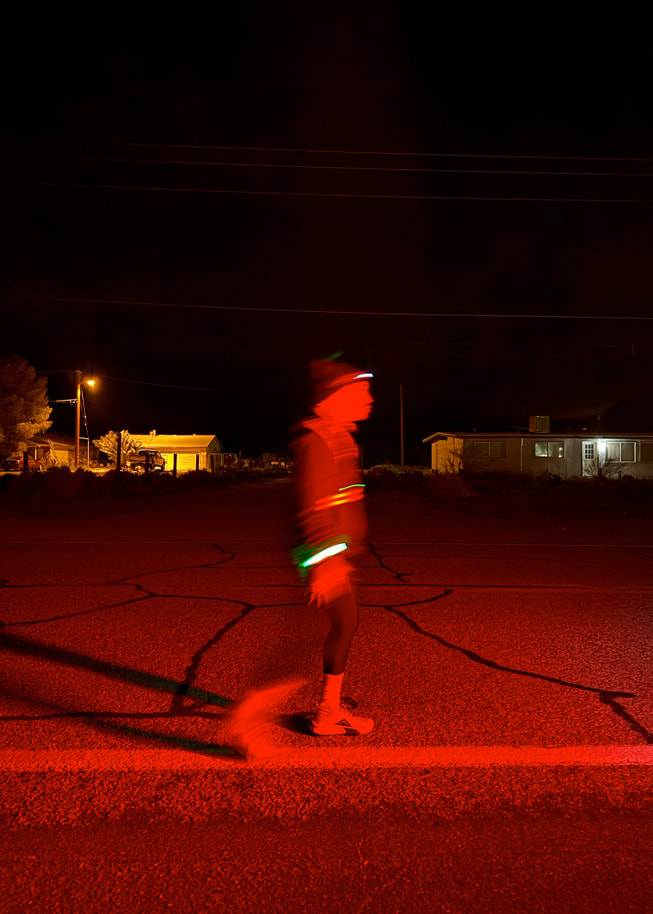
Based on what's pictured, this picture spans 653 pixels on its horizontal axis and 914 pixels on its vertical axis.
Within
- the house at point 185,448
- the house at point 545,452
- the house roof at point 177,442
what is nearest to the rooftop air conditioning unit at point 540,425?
the house at point 545,452

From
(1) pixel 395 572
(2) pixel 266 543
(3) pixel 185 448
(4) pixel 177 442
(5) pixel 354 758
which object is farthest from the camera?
(4) pixel 177 442

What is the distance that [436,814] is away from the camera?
10.3 ft

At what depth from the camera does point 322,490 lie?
12.5 ft

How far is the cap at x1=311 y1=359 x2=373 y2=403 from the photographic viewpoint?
3.91 meters

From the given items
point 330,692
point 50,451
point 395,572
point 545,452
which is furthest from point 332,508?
point 50,451

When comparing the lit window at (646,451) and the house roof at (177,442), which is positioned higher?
the house roof at (177,442)

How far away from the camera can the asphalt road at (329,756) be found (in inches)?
104

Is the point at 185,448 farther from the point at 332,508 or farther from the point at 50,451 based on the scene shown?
the point at 332,508

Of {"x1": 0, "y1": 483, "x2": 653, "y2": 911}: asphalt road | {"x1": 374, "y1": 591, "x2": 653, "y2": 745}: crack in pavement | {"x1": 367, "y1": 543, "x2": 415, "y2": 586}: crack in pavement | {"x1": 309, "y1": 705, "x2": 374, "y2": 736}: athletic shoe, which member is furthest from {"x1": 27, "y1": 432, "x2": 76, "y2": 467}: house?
{"x1": 309, "y1": 705, "x2": 374, "y2": 736}: athletic shoe

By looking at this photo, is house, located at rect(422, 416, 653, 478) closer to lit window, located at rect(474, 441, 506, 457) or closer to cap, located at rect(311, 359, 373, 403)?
lit window, located at rect(474, 441, 506, 457)

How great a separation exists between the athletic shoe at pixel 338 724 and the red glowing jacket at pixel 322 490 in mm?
854

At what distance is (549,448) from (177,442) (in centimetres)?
3847

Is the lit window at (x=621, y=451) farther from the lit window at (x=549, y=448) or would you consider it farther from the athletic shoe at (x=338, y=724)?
the athletic shoe at (x=338, y=724)

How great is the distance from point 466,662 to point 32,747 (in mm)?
3126
